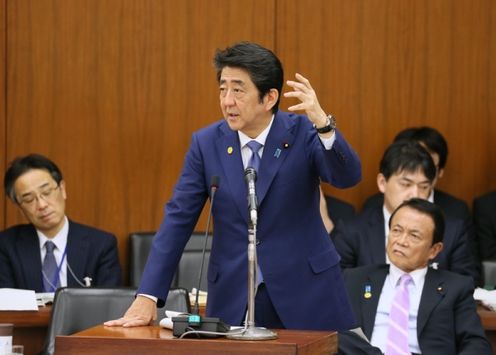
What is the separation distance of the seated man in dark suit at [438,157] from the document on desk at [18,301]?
7.24 feet

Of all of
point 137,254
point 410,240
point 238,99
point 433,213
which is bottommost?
point 137,254

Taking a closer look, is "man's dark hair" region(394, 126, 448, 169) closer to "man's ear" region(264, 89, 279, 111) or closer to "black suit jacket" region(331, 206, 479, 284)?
"black suit jacket" region(331, 206, 479, 284)

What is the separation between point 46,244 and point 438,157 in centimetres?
211

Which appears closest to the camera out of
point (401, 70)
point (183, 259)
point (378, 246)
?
point (378, 246)

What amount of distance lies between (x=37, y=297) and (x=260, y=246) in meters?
1.64

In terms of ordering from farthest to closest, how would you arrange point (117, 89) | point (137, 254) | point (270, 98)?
1. point (117, 89)
2. point (137, 254)
3. point (270, 98)

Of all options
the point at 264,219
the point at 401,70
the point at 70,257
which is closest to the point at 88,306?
the point at 264,219

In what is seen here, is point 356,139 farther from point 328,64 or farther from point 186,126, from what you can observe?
point 186,126

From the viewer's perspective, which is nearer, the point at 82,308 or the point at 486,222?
the point at 82,308

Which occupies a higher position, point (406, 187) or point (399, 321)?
point (406, 187)

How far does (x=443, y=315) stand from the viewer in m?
4.30

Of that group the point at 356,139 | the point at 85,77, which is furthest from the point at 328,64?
the point at 85,77

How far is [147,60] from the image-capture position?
6.11 metres

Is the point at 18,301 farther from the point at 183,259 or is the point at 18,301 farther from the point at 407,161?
the point at 407,161
